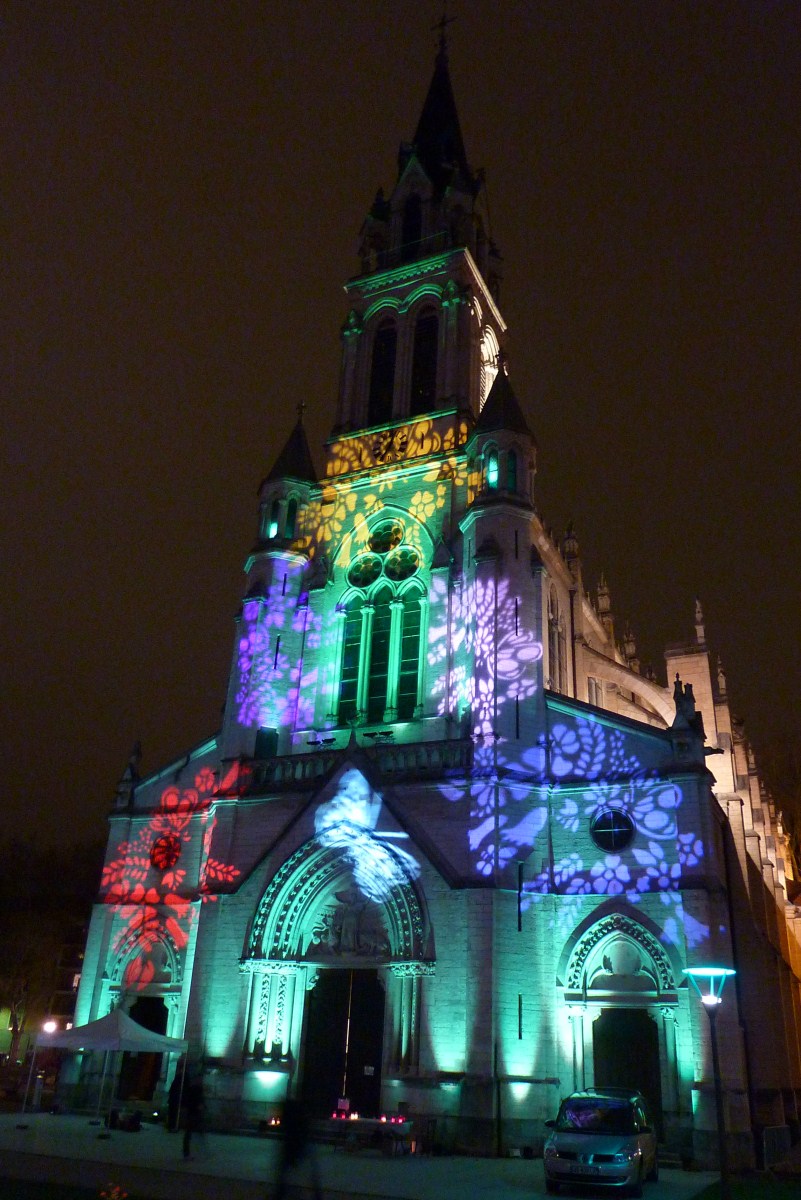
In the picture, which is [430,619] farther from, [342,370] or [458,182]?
[458,182]

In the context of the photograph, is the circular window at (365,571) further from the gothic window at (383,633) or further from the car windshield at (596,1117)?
the car windshield at (596,1117)

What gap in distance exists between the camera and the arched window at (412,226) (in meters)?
36.9

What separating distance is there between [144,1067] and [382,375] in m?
23.4

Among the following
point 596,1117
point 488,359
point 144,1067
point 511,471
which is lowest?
point 596,1117

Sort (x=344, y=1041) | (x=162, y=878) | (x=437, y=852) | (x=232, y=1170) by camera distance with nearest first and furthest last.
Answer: (x=232, y=1170) < (x=437, y=852) < (x=344, y=1041) < (x=162, y=878)

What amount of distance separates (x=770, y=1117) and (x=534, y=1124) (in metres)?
5.71

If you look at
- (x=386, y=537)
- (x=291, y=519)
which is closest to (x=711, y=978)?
(x=386, y=537)

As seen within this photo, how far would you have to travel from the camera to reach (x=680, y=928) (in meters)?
21.2

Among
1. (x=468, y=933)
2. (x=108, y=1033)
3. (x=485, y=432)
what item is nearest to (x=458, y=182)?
(x=485, y=432)

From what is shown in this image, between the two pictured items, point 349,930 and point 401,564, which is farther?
point 401,564

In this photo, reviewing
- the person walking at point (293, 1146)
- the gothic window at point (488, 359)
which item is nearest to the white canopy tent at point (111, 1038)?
the person walking at point (293, 1146)

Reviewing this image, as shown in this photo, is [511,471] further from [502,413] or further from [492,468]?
[502,413]

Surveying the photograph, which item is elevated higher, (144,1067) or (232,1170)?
(144,1067)

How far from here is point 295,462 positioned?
31.9m
